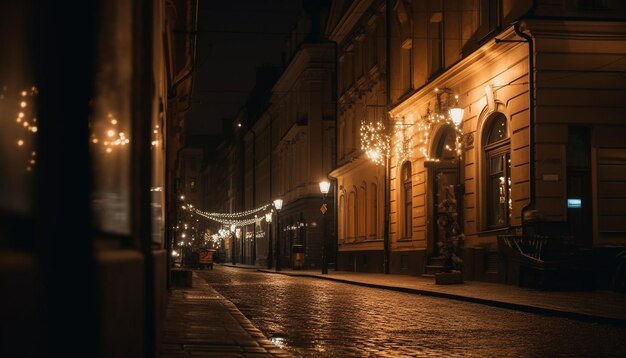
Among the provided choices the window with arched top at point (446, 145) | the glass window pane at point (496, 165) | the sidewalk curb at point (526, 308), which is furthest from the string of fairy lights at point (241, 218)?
the sidewalk curb at point (526, 308)

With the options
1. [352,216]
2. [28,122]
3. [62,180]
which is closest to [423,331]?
[62,180]

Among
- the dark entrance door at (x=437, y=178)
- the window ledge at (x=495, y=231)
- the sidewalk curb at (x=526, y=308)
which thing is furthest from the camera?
the dark entrance door at (x=437, y=178)

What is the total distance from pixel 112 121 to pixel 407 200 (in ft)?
97.7

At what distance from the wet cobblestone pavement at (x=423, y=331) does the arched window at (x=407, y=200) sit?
578 inches

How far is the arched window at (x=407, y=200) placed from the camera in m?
32.4

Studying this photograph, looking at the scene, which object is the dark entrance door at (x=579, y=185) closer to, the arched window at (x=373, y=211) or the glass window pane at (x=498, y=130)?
the glass window pane at (x=498, y=130)

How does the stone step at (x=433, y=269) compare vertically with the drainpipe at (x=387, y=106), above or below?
below

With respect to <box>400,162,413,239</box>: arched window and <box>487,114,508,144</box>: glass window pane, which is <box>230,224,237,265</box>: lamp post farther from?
<box>487,114,508,144</box>: glass window pane

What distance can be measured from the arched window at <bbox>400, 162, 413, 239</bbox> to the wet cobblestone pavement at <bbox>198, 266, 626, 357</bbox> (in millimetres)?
14685

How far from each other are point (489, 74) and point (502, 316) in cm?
1117

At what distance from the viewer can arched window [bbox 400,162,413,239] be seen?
3241cm

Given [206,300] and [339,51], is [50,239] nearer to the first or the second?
[206,300]

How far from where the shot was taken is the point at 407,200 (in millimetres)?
32844

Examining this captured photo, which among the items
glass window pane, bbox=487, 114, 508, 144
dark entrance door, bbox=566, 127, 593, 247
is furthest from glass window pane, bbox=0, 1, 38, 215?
glass window pane, bbox=487, 114, 508, 144
